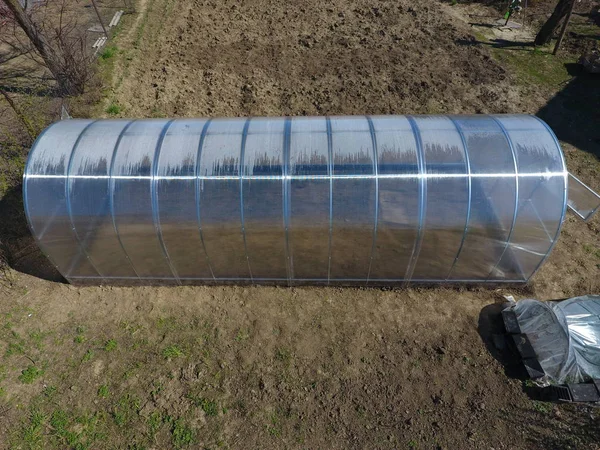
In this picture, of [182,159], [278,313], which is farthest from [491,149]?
[182,159]

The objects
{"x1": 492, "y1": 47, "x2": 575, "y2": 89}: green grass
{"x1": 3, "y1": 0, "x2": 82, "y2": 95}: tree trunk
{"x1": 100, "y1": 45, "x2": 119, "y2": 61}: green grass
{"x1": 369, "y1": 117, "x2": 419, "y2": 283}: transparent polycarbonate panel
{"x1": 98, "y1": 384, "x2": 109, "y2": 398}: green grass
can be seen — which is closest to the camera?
{"x1": 98, "y1": 384, "x2": 109, "y2": 398}: green grass

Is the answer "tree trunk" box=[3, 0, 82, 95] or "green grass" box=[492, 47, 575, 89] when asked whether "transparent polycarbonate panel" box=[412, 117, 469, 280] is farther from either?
"tree trunk" box=[3, 0, 82, 95]

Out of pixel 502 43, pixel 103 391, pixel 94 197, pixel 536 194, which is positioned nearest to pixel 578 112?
pixel 502 43

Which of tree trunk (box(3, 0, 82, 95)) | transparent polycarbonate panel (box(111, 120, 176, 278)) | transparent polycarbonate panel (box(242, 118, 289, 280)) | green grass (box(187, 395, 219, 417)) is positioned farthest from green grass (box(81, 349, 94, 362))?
tree trunk (box(3, 0, 82, 95))

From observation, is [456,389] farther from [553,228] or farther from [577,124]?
[577,124]

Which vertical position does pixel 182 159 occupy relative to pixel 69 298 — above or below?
above
